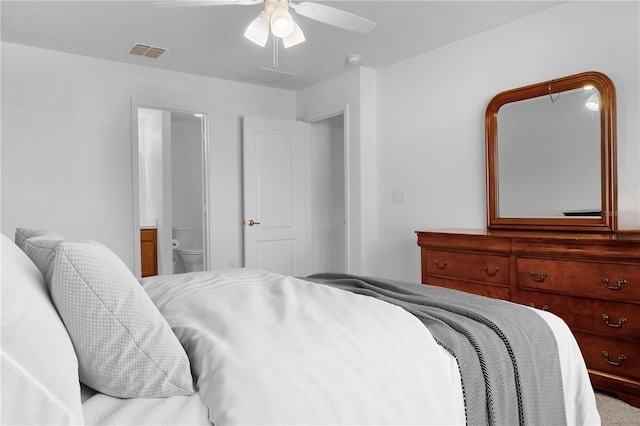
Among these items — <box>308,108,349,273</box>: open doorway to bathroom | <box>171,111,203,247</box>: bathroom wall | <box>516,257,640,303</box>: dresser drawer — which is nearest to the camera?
<box>516,257,640,303</box>: dresser drawer

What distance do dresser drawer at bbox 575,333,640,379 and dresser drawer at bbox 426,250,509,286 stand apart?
1.81 feet

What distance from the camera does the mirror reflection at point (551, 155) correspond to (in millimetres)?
2949

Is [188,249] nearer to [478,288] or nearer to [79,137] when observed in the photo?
[79,137]

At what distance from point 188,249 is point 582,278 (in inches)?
197

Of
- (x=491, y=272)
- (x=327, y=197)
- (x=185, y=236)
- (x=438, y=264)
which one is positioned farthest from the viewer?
(x=185, y=236)

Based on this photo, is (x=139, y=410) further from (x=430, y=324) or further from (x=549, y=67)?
(x=549, y=67)

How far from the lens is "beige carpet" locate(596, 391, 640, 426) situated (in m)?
2.18

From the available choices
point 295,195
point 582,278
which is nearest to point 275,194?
point 295,195

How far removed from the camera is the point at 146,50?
397 cm

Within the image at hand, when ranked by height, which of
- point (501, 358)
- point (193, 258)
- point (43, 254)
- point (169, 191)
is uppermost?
point (169, 191)

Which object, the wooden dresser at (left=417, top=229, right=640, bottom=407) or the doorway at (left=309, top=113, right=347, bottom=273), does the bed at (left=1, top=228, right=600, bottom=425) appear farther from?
the doorway at (left=309, top=113, right=347, bottom=273)

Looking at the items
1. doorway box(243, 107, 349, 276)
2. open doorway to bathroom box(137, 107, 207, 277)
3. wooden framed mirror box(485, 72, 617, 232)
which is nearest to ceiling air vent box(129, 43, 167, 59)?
open doorway to bathroom box(137, 107, 207, 277)

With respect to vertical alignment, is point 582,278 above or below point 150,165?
below

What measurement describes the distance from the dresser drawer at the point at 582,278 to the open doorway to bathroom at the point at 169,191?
341 centimetres
